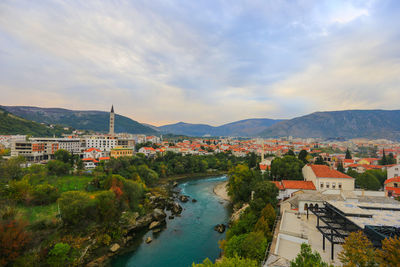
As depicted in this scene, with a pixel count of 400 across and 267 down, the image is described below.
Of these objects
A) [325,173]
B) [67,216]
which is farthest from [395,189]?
[67,216]

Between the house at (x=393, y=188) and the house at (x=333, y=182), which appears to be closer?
the house at (x=333, y=182)

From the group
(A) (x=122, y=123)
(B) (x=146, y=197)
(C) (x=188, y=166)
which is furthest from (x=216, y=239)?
(A) (x=122, y=123)

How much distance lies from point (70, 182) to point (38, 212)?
6.46 metres

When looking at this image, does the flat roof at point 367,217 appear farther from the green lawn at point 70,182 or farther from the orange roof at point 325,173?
the green lawn at point 70,182

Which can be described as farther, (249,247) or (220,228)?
(220,228)

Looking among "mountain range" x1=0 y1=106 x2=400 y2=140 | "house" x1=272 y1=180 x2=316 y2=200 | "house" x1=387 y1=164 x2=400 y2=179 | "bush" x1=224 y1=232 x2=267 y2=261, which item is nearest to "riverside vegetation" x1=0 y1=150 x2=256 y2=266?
"bush" x1=224 y1=232 x2=267 y2=261

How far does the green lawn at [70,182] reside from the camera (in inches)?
720

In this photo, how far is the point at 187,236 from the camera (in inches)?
568

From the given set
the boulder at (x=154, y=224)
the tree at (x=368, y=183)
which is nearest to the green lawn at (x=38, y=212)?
the boulder at (x=154, y=224)

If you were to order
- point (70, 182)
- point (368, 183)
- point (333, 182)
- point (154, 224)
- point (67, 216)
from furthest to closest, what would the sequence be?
point (70, 182) → point (368, 183) → point (333, 182) → point (154, 224) → point (67, 216)

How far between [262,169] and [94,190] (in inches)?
764

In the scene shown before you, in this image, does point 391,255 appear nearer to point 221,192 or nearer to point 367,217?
point 367,217

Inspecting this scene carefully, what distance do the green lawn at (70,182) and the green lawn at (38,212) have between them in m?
3.16

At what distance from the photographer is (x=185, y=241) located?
13781 millimetres
